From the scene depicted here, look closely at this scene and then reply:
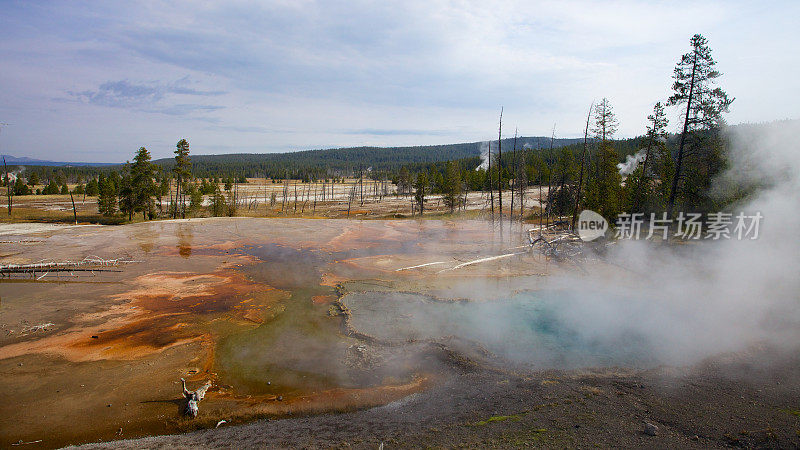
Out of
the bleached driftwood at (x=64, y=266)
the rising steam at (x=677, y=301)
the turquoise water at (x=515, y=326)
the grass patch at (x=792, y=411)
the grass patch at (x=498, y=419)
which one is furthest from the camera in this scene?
the bleached driftwood at (x=64, y=266)

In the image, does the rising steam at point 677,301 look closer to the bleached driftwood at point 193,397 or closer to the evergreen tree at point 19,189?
the bleached driftwood at point 193,397

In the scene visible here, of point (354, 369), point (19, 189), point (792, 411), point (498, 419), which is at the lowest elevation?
point (354, 369)

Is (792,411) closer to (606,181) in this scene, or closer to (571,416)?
(571,416)

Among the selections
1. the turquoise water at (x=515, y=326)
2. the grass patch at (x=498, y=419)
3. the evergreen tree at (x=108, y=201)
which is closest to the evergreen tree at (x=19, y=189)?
the evergreen tree at (x=108, y=201)

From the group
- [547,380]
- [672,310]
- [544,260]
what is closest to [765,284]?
[672,310]

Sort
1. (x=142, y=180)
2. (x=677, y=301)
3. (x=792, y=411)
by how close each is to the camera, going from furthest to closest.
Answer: (x=142, y=180), (x=677, y=301), (x=792, y=411)

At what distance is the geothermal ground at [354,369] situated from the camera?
5.86 meters

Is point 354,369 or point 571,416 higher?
point 571,416

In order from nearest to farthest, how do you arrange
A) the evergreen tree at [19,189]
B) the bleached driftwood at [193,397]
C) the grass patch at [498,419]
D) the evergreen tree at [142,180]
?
the grass patch at [498,419] < the bleached driftwood at [193,397] < the evergreen tree at [142,180] < the evergreen tree at [19,189]

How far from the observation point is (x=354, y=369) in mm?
8414

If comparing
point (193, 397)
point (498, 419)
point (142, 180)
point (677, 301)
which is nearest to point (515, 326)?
point (498, 419)

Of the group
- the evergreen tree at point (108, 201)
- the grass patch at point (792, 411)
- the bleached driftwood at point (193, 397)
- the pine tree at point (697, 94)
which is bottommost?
the bleached driftwood at point (193, 397)

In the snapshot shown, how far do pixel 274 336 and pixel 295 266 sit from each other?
8720 mm

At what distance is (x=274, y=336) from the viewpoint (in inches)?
410
